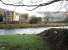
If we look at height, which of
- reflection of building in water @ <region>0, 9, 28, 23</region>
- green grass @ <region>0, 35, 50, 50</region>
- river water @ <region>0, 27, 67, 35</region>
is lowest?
green grass @ <region>0, 35, 50, 50</region>

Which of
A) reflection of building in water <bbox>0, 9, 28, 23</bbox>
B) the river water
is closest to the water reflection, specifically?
the river water

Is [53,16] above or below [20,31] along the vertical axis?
above

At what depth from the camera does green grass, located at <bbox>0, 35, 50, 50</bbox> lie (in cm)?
146

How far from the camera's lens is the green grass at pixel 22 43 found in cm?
146

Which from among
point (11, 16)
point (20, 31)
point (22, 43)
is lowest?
point (22, 43)

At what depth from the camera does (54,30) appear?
1.52 m

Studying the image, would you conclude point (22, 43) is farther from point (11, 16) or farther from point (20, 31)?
point (11, 16)

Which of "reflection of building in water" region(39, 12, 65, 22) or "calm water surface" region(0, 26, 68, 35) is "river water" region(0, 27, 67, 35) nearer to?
"calm water surface" region(0, 26, 68, 35)

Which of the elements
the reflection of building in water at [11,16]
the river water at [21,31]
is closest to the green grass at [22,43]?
the river water at [21,31]

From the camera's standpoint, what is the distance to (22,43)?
1.48 m

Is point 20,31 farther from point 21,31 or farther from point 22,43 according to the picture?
point 22,43

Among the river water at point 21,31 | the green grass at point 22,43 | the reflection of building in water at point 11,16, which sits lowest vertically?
the green grass at point 22,43

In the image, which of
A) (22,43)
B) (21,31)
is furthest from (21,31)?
(22,43)

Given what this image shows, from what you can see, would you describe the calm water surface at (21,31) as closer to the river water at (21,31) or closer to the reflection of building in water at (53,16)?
the river water at (21,31)
